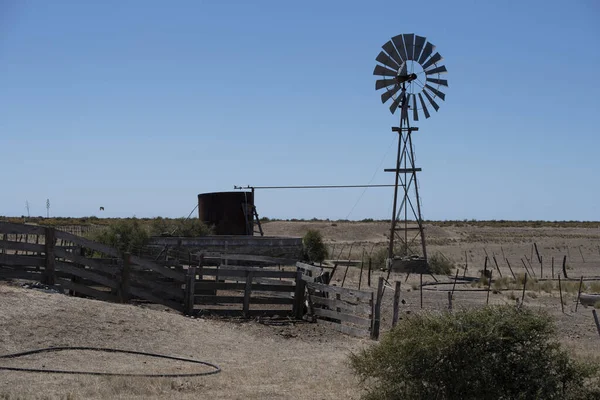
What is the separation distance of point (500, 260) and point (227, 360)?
41435 mm

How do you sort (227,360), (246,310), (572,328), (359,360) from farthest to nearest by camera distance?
(572,328) → (246,310) → (227,360) → (359,360)

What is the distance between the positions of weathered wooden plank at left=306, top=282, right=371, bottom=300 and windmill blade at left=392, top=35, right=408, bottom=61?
740 inches

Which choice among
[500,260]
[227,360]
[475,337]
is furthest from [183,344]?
[500,260]

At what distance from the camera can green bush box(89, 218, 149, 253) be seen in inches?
1254

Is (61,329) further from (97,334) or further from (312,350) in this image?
(312,350)

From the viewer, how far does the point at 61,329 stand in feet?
42.1

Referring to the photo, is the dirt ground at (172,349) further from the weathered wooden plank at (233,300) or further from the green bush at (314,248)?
the green bush at (314,248)

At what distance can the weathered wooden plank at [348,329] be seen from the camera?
16.0 m

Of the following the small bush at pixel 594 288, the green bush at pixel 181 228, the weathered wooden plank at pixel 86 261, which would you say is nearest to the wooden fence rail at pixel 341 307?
the weathered wooden plank at pixel 86 261

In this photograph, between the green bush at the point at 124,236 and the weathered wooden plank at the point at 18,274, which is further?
the green bush at the point at 124,236

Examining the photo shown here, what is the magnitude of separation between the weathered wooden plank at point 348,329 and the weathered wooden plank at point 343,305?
37cm

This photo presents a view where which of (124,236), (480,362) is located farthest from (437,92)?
(480,362)

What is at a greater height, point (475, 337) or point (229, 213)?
point (229, 213)

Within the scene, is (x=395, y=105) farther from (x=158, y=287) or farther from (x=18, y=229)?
(x=18, y=229)
